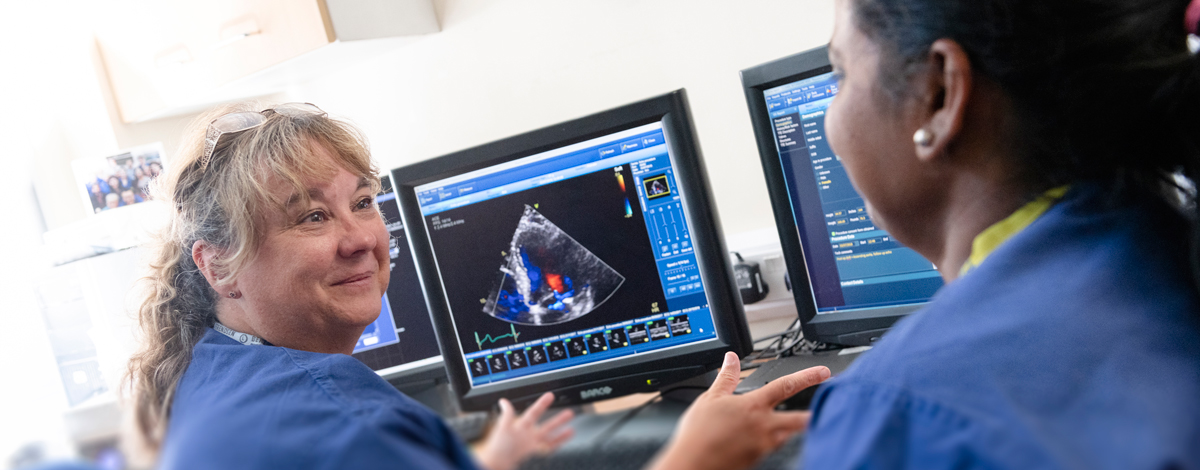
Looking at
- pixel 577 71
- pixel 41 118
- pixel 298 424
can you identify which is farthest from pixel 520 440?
pixel 41 118

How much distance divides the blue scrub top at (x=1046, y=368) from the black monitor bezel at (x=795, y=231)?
496mm

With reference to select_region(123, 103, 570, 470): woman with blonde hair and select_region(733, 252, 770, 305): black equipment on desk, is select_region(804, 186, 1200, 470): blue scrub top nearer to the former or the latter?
select_region(123, 103, 570, 470): woman with blonde hair

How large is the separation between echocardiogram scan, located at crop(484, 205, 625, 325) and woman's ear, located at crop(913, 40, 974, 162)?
0.62 metres

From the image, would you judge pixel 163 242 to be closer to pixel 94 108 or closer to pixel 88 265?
pixel 88 265

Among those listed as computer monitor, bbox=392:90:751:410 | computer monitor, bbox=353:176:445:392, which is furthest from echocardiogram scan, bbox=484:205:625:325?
computer monitor, bbox=353:176:445:392

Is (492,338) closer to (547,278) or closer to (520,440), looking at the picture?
(547,278)

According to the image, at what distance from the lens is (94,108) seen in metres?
2.00

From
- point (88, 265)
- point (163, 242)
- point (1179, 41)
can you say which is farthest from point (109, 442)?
point (88, 265)

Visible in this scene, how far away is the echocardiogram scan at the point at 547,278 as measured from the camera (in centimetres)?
121

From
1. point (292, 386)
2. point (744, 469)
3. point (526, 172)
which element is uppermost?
point (526, 172)

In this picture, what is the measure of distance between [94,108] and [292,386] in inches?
65.7

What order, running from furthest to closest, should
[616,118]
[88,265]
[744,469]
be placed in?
[88,265]
[616,118]
[744,469]

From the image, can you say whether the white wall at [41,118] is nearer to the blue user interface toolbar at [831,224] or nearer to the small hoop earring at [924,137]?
the blue user interface toolbar at [831,224]

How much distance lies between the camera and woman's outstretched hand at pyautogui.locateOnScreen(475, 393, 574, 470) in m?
0.59
